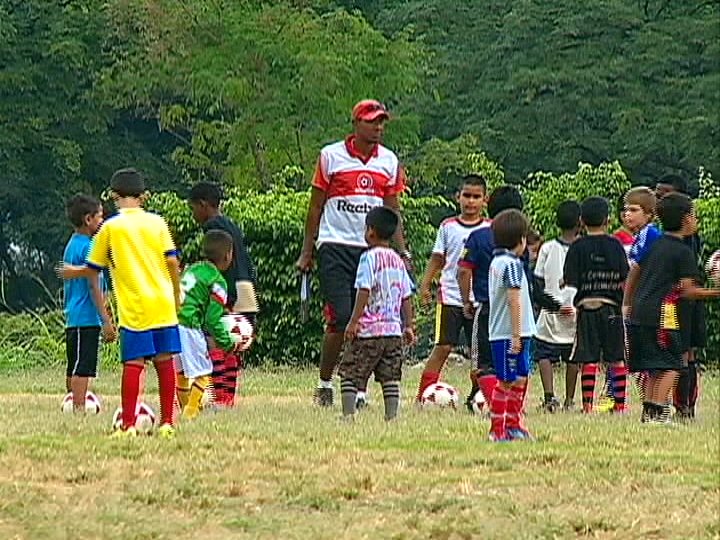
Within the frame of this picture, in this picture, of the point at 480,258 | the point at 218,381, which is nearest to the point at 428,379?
the point at 480,258

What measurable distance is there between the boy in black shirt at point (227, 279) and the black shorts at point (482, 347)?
6.13 ft

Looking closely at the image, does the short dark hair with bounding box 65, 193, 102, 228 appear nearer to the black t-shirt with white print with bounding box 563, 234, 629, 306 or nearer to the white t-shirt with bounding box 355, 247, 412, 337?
the white t-shirt with bounding box 355, 247, 412, 337

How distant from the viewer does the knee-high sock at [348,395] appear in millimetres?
9945

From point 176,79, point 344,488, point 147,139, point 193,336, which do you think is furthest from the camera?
point 147,139

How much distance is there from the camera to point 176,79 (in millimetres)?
28516

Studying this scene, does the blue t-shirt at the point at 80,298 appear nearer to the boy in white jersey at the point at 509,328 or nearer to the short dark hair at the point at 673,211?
the boy in white jersey at the point at 509,328

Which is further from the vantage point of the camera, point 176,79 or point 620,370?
point 176,79

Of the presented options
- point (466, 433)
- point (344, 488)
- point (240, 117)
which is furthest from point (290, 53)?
point (344, 488)

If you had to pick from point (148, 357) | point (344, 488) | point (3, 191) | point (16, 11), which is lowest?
point (344, 488)

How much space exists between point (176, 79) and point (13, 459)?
69.0 ft

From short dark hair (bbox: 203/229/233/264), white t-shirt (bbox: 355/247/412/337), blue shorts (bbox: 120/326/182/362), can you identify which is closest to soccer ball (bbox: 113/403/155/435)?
blue shorts (bbox: 120/326/182/362)

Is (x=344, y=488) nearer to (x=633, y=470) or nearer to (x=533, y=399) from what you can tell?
(x=633, y=470)

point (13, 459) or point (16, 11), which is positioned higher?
point (16, 11)

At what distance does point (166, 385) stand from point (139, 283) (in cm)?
62
